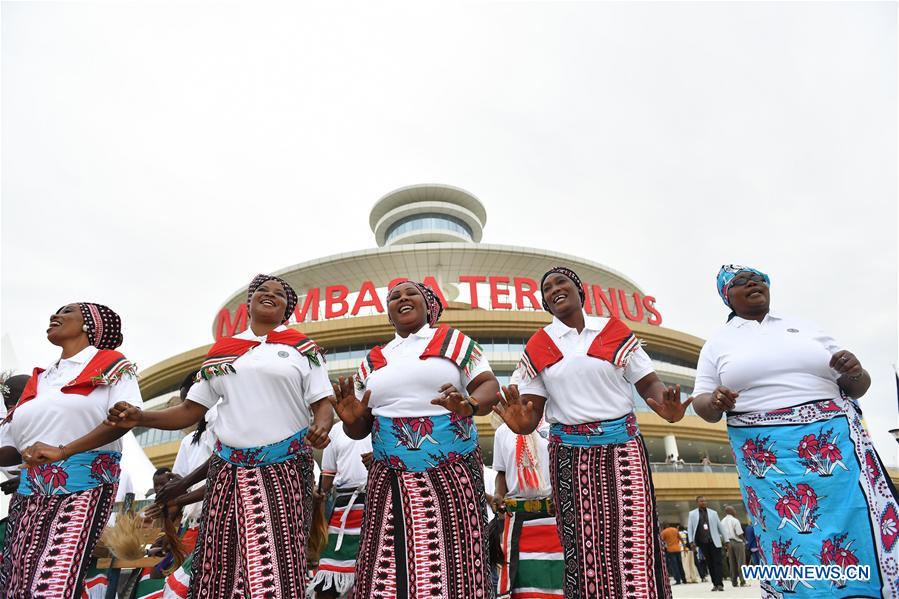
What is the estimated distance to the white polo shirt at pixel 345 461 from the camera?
510cm

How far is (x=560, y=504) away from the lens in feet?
10.5

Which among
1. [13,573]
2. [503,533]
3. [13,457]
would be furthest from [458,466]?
[13,457]

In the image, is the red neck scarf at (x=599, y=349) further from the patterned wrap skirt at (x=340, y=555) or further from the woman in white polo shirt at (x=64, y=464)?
the woman in white polo shirt at (x=64, y=464)

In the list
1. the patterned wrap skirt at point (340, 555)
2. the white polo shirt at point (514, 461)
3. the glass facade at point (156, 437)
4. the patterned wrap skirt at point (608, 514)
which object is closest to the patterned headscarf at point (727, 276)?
the patterned wrap skirt at point (608, 514)

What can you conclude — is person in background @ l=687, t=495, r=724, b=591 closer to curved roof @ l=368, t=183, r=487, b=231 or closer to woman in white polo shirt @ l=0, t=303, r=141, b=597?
woman in white polo shirt @ l=0, t=303, r=141, b=597

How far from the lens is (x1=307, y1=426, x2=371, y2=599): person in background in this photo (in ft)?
14.6

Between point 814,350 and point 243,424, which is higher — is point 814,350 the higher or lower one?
the higher one

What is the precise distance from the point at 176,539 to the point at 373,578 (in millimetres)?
1418

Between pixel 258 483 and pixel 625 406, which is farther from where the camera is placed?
pixel 625 406

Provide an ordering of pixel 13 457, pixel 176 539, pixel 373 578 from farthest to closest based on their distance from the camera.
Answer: pixel 13 457 → pixel 176 539 → pixel 373 578

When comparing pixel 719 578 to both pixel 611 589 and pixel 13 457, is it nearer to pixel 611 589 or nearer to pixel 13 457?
pixel 611 589

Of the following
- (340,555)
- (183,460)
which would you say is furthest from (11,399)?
(340,555)

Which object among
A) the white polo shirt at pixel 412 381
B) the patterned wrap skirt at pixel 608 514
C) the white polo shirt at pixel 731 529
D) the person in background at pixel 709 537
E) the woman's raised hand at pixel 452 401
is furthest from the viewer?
the white polo shirt at pixel 731 529

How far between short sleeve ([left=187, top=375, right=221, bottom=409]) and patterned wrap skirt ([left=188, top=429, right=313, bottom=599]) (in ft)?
0.99
